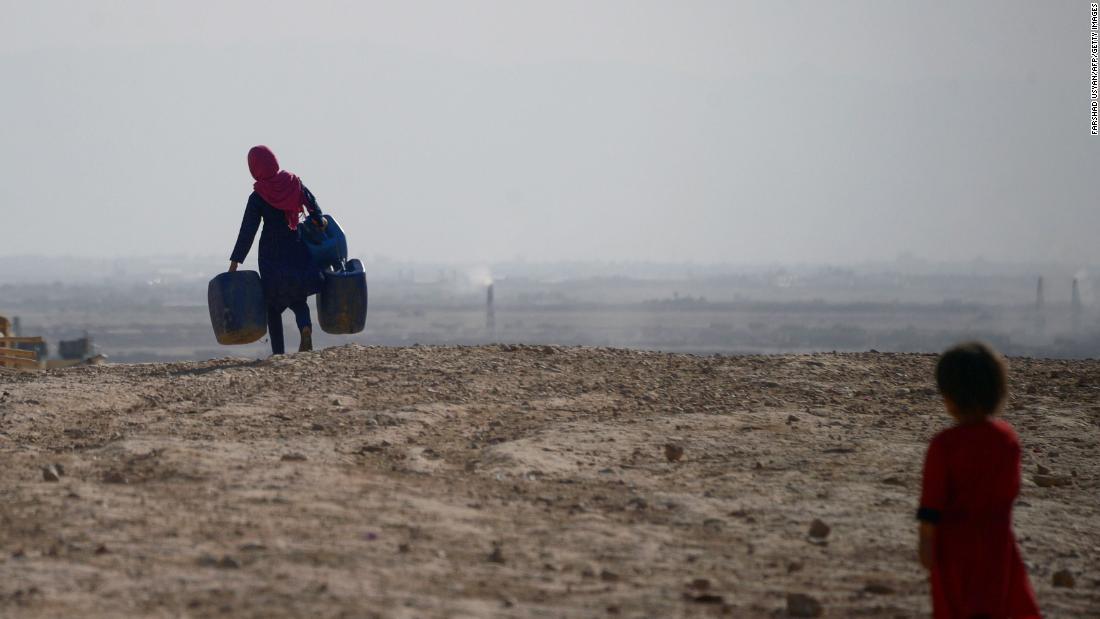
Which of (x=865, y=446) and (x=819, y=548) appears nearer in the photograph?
(x=819, y=548)

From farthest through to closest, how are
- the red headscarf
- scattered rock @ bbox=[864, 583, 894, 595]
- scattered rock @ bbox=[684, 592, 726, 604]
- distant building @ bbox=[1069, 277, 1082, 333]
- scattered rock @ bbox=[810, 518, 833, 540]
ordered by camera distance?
distant building @ bbox=[1069, 277, 1082, 333]
the red headscarf
scattered rock @ bbox=[810, 518, 833, 540]
scattered rock @ bbox=[864, 583, 894, 595]
scattered rock @ bbox=[684, 592, 726, 604]

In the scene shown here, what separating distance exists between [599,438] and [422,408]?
4.79 feet

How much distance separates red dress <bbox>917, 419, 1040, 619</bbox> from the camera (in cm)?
538

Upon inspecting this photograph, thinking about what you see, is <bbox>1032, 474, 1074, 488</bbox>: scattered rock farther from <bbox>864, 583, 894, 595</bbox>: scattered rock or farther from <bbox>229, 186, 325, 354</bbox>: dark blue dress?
<bbox>229, 186, 325, 354</bbox>: dark blue dress

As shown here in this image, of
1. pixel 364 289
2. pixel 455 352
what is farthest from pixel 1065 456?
pixel 364 289

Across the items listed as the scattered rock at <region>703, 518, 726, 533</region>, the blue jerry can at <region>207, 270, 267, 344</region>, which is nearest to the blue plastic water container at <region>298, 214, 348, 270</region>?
the blue jerry can at <region>207, 270, 267, 344</region>

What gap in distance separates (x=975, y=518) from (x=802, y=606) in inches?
33.4

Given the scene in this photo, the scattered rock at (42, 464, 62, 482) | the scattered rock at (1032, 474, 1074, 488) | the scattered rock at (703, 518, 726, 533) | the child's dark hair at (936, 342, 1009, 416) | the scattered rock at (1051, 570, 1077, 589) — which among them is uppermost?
the child's dark hair at (936, 342, 1009, 416)

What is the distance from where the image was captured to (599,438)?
31.8ft

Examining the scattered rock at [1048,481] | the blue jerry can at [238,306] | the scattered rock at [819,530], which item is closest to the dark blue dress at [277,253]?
the blue jerry can at [238,306]

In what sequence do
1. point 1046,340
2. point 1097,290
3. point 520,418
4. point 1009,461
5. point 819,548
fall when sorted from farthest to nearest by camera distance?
point 1097,290
point 1046,340
point 520,418
point 819,548
point 1009,461

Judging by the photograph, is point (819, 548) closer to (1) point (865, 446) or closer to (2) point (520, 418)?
(1) point (865, 446)

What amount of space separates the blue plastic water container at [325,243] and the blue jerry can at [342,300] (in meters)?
0.12

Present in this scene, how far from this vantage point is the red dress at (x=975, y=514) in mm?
5375
